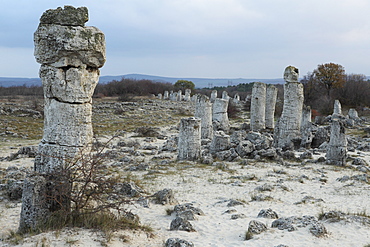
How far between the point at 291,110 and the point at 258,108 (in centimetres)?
608

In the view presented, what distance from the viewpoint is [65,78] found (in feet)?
20.3

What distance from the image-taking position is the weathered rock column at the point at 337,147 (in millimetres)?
12594

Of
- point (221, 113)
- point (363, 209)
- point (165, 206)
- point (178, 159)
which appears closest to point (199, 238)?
point (165, 206)

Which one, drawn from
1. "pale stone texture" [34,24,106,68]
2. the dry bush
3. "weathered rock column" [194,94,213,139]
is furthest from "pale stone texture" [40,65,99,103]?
"weathered rock column" [194,94,213,139]

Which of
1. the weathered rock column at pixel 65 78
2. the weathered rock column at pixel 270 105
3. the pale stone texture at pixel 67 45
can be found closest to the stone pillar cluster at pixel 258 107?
the weathered rock column at pixel 270 105

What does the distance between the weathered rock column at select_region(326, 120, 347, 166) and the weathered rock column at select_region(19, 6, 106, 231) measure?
31.7 feet

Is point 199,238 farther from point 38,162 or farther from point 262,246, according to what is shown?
point 38,162

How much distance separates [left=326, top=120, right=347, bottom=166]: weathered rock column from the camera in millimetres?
12594

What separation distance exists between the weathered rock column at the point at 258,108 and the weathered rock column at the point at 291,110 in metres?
5.63

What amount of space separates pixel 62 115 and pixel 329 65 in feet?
121

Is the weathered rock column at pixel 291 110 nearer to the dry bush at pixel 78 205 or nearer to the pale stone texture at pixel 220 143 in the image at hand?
the pale stone texture at pixel 220 143

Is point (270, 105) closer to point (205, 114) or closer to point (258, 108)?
point (258, 108)

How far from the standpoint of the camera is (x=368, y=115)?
106 ft

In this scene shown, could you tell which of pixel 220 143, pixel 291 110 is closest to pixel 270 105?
pixel 291 110
